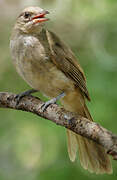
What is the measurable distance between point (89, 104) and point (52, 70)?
742 mm

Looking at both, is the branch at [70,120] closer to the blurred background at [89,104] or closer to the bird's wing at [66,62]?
the bird's wing at [66,62]

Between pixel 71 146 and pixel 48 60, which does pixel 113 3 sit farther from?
pixel 71 146

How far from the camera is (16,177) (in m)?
6.17

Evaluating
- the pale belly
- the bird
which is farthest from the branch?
the bird

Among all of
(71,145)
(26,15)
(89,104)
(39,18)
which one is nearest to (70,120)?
(71,145)

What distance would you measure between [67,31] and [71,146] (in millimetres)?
2474

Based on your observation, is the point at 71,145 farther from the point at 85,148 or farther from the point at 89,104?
the point at 89,104

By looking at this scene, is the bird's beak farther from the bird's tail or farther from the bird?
the bird's tail

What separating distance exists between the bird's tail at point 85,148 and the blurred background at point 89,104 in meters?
0.10

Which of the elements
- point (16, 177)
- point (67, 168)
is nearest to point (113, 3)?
point (67, 168)

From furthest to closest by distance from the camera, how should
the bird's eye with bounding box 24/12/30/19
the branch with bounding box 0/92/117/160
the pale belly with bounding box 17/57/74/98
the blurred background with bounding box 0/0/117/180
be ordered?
the bird's eye with bounding box 24/12/30/19 < the blurred background with bounding box 0/0/117/180 < the pale belly with bounding box 17/57/74/98 < the branch with bounding box 0/92/117/160

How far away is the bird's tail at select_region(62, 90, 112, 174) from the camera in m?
4.90

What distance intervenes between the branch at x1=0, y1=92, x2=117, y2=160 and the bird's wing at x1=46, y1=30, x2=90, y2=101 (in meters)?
0.64

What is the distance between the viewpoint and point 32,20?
202 inches
